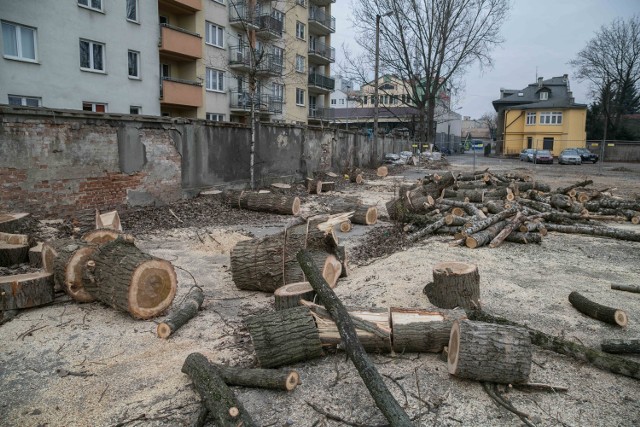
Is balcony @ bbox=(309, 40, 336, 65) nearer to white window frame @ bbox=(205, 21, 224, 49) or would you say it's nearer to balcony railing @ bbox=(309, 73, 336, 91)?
balcony railing @ bbox=(309, 73, 336, 91)

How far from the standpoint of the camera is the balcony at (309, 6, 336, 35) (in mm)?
38562

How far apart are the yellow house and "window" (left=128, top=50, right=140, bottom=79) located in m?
40.5

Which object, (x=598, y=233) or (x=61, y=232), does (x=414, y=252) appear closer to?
(x=598, y=233)

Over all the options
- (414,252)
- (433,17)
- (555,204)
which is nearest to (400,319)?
(414,252)

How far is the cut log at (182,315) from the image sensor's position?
14.3 feet

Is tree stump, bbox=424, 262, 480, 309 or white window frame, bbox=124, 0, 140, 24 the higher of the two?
white window frame, bbox=124, 0, 140, 24

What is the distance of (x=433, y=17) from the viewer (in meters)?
32.9

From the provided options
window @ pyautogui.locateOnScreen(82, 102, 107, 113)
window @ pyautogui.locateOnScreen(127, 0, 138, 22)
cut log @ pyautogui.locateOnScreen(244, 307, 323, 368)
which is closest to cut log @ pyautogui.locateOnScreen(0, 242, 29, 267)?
cut log @ pyautogui.locateOnScreen(244, 307, 323, 368)

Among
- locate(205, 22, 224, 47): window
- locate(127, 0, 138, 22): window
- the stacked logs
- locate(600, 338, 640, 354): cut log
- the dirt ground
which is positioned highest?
locate(205, 22, 224, 47): window

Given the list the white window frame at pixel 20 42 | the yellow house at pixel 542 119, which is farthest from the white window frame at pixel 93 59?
the yellow house at pixel 542 119

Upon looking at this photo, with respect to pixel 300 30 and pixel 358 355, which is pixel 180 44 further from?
pixel 358 355

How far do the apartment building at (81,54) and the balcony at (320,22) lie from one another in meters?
19.5

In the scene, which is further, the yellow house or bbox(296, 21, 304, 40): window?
the yellow house

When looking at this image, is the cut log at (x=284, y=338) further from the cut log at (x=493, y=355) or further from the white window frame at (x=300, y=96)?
the white window frame at (x=300, y=96)
